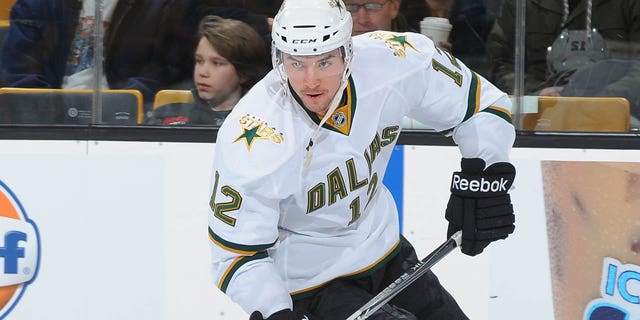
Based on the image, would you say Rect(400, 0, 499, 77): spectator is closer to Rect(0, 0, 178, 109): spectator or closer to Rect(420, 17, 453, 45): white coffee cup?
Rect(420, 17, 453, 45): white coffee cup

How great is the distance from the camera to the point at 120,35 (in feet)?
12.0

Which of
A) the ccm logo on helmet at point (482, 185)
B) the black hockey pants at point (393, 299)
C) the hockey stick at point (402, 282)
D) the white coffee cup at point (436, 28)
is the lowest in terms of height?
the black hockey pants at point (393, 299)

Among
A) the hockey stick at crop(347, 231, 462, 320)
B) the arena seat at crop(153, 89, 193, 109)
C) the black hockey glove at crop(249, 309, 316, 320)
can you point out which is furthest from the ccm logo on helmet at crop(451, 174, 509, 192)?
the arena seat at crop(153, 89, 193, 109)

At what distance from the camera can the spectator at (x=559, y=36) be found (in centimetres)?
361

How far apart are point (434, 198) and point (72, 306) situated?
3.55 ft

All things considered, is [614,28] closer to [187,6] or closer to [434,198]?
[434,198]

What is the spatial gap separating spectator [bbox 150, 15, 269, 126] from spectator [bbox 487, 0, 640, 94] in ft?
2.24

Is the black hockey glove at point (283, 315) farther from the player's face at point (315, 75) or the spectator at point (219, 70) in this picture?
the spectator at point (219, 70)

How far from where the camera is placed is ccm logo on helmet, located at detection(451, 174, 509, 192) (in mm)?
2799

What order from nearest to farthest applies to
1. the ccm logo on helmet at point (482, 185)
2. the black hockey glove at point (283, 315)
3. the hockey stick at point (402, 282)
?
the black hockey glove at point (283, 315), the hockey stick at point (402, 282), the ccm logo on helmet at point (482, 185)

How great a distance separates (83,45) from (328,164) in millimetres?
1313

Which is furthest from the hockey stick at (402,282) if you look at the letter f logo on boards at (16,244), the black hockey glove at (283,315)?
the letter f logo on boards at (16,244)

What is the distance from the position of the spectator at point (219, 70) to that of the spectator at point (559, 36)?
68cm

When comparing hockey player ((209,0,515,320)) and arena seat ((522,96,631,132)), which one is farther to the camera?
arena seat ((522,96,631,132))
